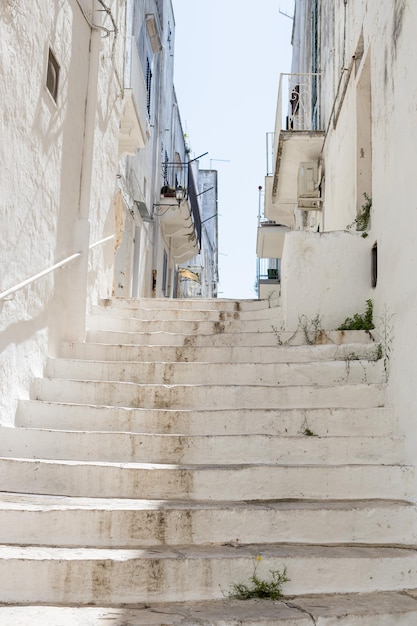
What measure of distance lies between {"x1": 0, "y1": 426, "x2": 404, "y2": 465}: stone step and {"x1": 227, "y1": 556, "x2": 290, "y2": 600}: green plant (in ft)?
3.41

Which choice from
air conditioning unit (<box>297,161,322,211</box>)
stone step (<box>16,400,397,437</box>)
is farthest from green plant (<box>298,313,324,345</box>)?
air conditioning unit (<box>297,161,322,211</box>)

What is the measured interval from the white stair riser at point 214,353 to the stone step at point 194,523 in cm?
178

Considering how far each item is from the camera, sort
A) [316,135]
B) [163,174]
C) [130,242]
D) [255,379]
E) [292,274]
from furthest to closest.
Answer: [163,174] < [130,242] < [316,135] < [292,274] < [255,379]

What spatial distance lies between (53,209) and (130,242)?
892cm

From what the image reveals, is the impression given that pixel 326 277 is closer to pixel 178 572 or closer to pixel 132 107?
pixel 178 572

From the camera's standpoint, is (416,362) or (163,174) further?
(163,174)

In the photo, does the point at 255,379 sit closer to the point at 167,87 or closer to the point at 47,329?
the point at 47,329

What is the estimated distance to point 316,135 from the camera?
11422 mm

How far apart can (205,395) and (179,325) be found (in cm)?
160

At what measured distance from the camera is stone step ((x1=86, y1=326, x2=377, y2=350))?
633cm

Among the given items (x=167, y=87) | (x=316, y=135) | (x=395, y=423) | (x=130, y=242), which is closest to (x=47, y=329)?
(x=395, y=423)

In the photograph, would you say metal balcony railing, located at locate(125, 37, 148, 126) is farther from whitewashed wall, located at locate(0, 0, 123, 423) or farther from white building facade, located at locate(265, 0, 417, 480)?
whitewashed wall, located at locate(0, 0, 123, 423)

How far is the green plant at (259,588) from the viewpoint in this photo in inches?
151

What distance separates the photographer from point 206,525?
13.8 ft
